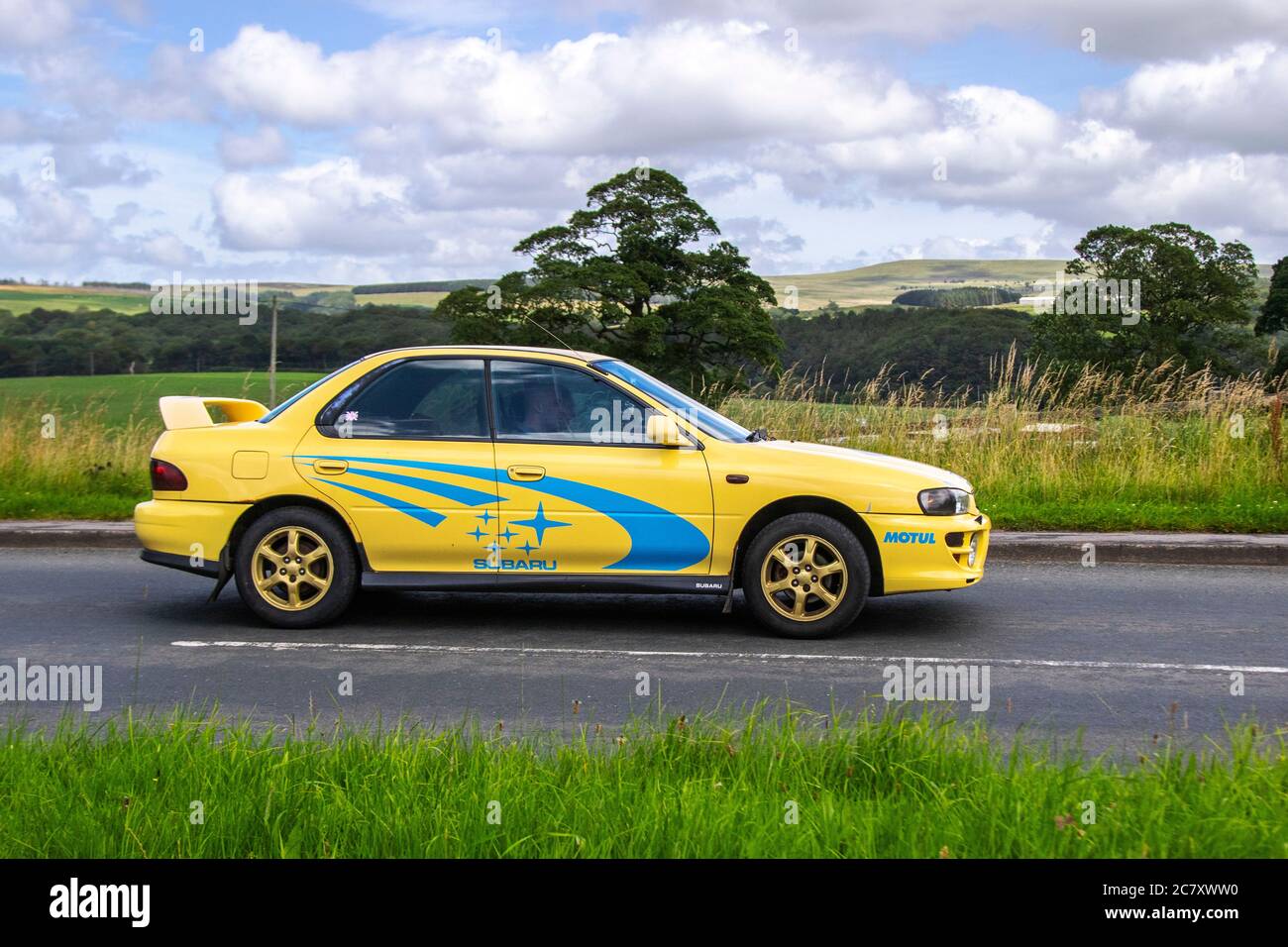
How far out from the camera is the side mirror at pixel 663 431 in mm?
7957

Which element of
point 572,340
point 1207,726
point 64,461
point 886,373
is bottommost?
point 1207,726

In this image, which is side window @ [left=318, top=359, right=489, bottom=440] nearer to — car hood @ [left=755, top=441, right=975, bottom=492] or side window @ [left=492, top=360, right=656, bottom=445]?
side window @ [left=492, top=360, right=656, bottom=445]

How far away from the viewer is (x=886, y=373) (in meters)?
17.0

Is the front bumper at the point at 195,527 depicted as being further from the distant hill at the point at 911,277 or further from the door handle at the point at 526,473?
the distant hill at the point at 911,277

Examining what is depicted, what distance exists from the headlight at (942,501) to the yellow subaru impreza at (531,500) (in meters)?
0.01

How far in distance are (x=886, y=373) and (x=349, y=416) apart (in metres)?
9.86

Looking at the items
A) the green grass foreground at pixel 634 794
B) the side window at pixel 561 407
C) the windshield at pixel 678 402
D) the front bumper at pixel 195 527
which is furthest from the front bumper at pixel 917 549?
the front bumper at pixel 195 527

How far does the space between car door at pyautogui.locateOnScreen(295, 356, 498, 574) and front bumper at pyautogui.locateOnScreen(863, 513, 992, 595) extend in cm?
235

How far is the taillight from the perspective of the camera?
27.9ft

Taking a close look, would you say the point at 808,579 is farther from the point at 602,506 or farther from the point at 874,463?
the point at 602,506

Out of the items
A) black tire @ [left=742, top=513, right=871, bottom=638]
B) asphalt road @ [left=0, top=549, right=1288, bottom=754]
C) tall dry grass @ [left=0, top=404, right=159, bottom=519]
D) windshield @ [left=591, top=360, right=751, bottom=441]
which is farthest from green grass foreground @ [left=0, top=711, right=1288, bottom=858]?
tall dry grass @ [left=0, top=404, right=159, bottom=519]

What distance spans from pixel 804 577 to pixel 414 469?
245 cm
